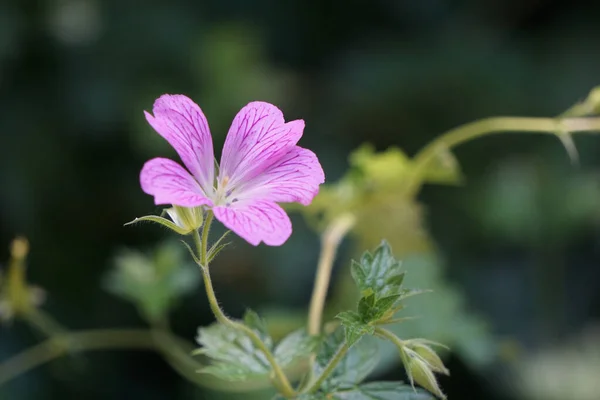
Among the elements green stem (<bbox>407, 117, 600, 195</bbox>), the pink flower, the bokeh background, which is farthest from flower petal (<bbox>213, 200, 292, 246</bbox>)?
the bokeh background

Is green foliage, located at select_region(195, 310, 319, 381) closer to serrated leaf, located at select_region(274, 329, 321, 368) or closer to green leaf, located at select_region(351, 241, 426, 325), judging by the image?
serrated leaf, located at select_region(274, 329, 321, 368)

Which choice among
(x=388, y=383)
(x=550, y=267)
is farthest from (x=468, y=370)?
(x=388, y=383)

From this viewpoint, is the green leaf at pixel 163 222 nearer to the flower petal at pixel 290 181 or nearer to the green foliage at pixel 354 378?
the flower petal at pixel 290 181

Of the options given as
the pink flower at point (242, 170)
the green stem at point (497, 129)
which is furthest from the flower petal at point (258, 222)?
the green stem at point (497, 129)

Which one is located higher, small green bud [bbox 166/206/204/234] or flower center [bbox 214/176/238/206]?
flower center [bbox 214/176/238/206]

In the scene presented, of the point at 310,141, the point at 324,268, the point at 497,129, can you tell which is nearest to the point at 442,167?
the point at 497,129

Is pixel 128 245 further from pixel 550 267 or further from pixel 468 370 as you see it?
pixel 550 267

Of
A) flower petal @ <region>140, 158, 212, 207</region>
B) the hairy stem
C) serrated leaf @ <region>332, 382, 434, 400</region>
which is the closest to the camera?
flower petal @ <region>140, 158, 212, 207</region>
